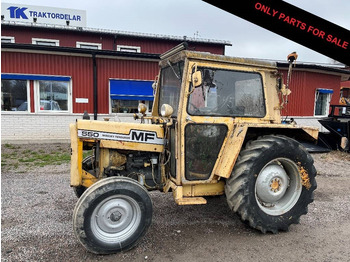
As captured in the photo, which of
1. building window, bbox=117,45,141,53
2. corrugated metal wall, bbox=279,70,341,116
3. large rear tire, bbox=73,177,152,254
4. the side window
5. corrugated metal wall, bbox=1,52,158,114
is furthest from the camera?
building window, bbox=117,45,141,53

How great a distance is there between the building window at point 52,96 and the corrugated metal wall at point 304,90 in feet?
34.3

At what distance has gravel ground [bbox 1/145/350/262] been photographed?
10.5ft

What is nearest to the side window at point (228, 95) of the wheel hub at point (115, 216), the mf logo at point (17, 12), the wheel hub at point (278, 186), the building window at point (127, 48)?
the wheel hub at point (278, 186)

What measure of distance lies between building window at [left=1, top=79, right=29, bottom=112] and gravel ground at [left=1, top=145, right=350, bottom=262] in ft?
21.0

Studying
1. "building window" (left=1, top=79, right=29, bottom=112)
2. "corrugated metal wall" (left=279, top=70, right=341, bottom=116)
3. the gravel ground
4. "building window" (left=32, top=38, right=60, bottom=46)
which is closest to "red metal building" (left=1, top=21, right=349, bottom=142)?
"building window" (left=1, top=79, right=29, bottom=112)

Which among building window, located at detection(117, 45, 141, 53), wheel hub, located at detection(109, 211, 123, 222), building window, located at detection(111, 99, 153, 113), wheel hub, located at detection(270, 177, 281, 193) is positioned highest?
building window, located at detection(117, 45, 141, 53)

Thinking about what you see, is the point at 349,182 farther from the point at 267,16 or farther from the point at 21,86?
the point at 21,86

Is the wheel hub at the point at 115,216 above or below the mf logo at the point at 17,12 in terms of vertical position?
below

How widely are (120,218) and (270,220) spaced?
2.01 m

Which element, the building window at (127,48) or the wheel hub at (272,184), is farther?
the building window at (127,48)

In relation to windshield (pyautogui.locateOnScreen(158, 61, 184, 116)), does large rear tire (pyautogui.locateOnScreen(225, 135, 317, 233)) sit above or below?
below

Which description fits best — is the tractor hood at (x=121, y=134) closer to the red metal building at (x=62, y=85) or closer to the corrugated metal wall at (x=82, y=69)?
the red metal building at (x=62, y=85)

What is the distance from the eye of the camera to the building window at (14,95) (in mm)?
10680

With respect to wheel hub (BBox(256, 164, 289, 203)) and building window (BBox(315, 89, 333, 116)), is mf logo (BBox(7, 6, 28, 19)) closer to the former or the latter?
wheel hub (BBox(256, 164, 289, 203))
